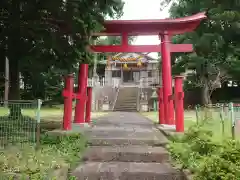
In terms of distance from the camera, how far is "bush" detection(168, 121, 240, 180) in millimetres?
3678

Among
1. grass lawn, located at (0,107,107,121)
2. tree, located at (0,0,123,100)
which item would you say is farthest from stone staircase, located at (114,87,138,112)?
tree, located at (0,0,123,100)

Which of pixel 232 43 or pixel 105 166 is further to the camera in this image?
pixel 232 43

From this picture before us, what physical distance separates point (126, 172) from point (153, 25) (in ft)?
21.3

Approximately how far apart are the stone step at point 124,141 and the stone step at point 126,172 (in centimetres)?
138

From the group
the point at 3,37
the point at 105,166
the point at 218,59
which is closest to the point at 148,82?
the point at 218,59

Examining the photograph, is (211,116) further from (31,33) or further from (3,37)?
(3,37)

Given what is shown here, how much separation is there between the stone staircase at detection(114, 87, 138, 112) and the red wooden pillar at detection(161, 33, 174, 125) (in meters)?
15.5

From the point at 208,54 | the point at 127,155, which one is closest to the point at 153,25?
the point at 127,155

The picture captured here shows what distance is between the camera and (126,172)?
15.7 ft

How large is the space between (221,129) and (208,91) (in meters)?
19.1

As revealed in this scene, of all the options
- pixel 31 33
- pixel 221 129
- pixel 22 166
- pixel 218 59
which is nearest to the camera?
pixel 22 166

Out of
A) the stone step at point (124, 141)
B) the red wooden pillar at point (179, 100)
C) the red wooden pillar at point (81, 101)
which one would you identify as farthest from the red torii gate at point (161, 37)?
the stone step at point (124, 141)

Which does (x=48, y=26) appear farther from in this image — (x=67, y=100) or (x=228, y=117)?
(x=228, y=117)

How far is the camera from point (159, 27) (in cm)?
1020
